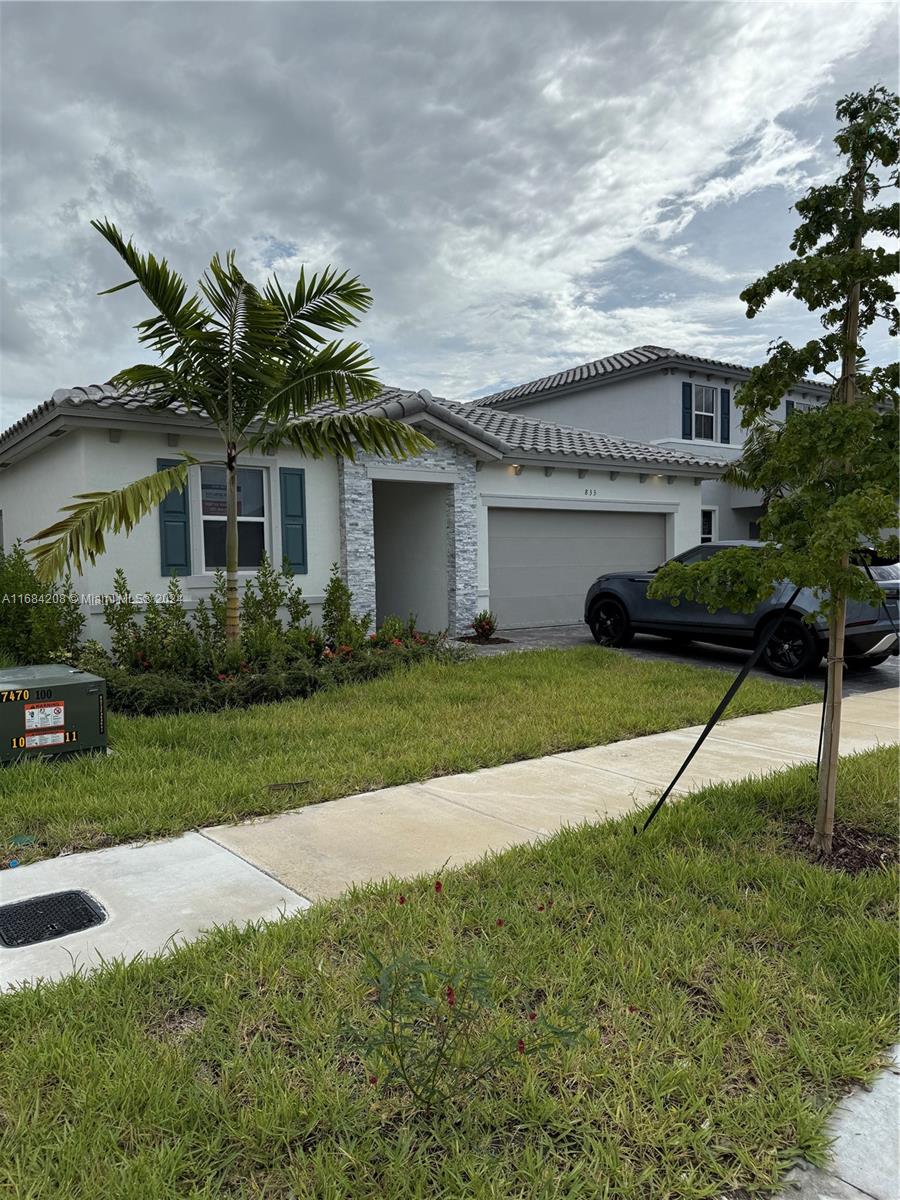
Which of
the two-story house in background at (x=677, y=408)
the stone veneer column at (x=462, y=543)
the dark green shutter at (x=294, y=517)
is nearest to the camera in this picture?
the dark green shutter at (x=294, y=517)

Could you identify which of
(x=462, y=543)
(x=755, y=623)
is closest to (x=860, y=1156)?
(x=755, y=623)

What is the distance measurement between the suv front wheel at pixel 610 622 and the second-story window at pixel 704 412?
952cm

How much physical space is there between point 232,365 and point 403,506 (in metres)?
6.43

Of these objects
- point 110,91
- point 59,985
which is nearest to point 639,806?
point 59,985

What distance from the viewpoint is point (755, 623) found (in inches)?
428

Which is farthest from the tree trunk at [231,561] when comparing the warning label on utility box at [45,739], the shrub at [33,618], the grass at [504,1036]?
the grass at [504,1036]

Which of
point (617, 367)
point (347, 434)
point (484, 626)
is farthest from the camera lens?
point (617, 367)

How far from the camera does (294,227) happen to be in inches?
468

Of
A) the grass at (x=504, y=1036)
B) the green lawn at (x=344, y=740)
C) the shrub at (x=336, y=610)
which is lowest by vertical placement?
the grass at (x=504, y=1036)

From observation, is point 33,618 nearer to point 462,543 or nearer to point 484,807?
point 462,543

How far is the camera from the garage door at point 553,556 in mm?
15125

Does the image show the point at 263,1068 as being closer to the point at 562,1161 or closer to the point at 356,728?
the point at 562,1161

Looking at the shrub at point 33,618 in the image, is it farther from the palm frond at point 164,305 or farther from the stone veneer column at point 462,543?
the stone veneer column at point 462,543

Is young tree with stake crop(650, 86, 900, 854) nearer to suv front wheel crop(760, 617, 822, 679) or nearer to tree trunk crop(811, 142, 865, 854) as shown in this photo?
tree trunk crop(811, 142, 865, 854)
